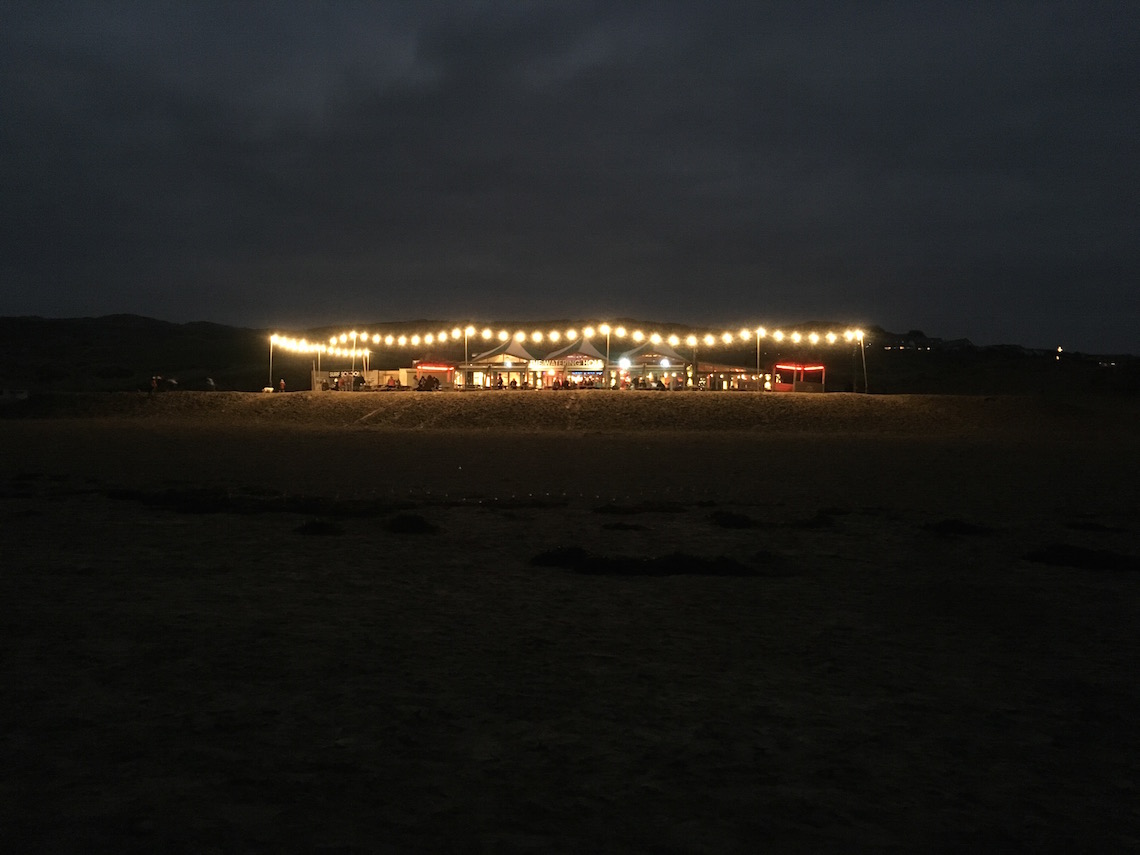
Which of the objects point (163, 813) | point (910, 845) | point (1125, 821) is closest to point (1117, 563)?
point (1125, 821)

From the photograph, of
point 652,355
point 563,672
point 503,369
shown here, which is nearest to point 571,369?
point 503,369

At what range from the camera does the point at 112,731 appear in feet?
14.5

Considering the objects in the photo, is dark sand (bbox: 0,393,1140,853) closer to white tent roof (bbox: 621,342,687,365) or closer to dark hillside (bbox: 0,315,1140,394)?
white tent roof (bbox: 621,342,687,365)

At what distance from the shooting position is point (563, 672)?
18.9 feet

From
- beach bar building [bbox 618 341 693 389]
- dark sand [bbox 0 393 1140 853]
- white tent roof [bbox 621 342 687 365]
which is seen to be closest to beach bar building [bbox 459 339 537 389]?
beach bar building [bbox 618 341 693 389]

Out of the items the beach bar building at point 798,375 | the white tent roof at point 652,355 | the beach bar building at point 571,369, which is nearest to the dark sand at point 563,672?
the beach bar building at point 571,369

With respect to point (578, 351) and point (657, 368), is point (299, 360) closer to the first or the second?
point (578, 351)

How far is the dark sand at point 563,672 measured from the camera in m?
3.63

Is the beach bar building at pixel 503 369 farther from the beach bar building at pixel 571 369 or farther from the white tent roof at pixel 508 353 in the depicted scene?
the beach bar building at pixel 571 369

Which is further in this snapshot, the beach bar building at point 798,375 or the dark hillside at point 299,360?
the dark hillside at point 299,360

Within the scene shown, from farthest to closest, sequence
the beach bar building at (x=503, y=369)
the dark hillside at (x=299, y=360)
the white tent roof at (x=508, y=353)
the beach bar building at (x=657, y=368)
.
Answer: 1. the dark hillside at (x=299, y=360)
2. the white tent roof at (x=508, y=353)
3. the beach bar building at (x=503, y=369)
4. the beach bar building at (x=657, y=368)

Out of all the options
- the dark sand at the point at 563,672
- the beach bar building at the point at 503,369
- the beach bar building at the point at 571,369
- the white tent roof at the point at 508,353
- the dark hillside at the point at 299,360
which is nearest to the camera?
the dark sand at the point at 563,672

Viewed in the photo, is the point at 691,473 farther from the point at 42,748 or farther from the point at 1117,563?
the point at 42,748

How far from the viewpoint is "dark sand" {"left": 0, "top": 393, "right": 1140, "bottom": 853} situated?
3.63 metres
